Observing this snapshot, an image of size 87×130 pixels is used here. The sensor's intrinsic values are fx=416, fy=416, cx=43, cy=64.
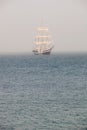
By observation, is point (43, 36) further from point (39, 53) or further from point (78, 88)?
point (78, 88)

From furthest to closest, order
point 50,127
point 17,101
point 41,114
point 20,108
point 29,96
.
Result: point 29,96 → point 17,101 → point 20,108 → point 41,114 → point 50,127

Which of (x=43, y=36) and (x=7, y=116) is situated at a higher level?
(x=43, y=36)

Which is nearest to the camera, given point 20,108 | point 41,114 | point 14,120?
point 14,120

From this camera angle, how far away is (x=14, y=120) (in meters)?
28.3

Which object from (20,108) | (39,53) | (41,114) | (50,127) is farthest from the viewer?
(39,53)

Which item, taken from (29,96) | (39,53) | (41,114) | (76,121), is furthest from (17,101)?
(39,53)

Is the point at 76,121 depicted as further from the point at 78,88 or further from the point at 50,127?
the point at 78,88

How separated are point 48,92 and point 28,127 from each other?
55.9 feet

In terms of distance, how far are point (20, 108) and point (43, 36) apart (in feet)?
412

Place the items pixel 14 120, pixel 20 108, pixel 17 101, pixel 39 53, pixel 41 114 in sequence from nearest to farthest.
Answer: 1. pixel 14 120
2. pixel 41 114
3. pixel 20 108
4. pixel 17 101
5. pixel 39 53

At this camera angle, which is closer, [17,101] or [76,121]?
[76,121]

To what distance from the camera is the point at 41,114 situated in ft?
99.0

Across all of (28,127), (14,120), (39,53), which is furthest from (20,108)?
(39,53)

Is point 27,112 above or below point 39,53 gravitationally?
below
